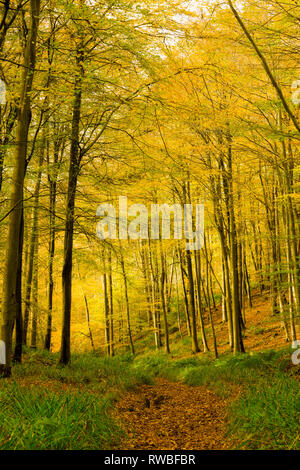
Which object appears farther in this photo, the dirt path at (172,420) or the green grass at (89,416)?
the dirt path at (172,420)

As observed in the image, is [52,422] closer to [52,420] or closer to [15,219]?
[52,420]

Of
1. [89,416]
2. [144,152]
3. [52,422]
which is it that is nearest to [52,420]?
[52,422]

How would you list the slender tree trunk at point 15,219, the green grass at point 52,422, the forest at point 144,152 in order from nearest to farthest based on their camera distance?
the green grass at point 52,422
the forest at point 144,152
the slender tree trunk at point 15,219

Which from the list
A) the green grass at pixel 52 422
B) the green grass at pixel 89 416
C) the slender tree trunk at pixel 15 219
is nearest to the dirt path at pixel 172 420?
the green grass at pixel 89 416

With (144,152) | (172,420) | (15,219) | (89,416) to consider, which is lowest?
(172,420)

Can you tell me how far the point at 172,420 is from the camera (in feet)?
16.0

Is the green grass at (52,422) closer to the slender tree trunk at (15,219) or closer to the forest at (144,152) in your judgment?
the forest at (144,152)

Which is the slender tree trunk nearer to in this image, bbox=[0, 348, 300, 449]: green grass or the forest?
the forest

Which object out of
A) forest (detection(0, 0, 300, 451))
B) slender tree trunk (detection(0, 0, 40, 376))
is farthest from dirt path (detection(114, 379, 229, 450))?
slender tree trunk (detection(0, 0, 40, 376))

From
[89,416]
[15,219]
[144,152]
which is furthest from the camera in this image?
[144,152]

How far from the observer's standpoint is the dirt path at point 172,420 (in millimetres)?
3766
